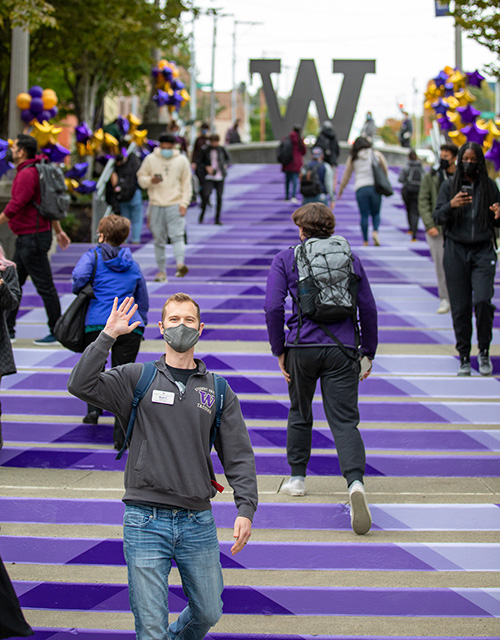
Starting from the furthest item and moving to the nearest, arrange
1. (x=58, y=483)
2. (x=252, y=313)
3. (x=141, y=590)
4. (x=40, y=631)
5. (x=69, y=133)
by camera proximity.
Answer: (x=69, y=133)
(x=252, y=313)
(x=58, y=483)
(x=40, y=631)
(x=141, y=590)

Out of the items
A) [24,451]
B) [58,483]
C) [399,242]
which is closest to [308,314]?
[58,483]

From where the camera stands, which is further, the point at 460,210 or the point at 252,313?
the point at 252,313

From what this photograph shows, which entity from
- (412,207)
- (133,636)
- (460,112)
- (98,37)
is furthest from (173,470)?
(98,37)

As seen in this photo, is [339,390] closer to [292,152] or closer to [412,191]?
[412,191]

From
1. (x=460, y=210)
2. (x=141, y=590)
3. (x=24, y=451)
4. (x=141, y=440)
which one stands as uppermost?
(x=460, y=210)

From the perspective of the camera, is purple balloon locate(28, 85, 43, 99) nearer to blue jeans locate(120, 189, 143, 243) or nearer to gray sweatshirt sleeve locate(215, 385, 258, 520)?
blue jeans locate(120, 189, 143, 243)

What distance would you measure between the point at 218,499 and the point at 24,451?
66.8 inches

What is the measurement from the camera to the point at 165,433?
3.34 meters

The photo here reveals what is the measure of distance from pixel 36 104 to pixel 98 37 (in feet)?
21.8

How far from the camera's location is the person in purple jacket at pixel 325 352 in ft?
17.1

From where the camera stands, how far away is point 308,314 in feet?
17.2

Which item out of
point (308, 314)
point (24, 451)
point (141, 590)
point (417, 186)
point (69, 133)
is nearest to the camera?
point (141, 590)

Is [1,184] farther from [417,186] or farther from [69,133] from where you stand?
[69,133]

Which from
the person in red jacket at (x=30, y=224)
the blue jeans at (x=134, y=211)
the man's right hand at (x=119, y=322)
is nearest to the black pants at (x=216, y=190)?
the blue jeans at (x=134, y=211)
